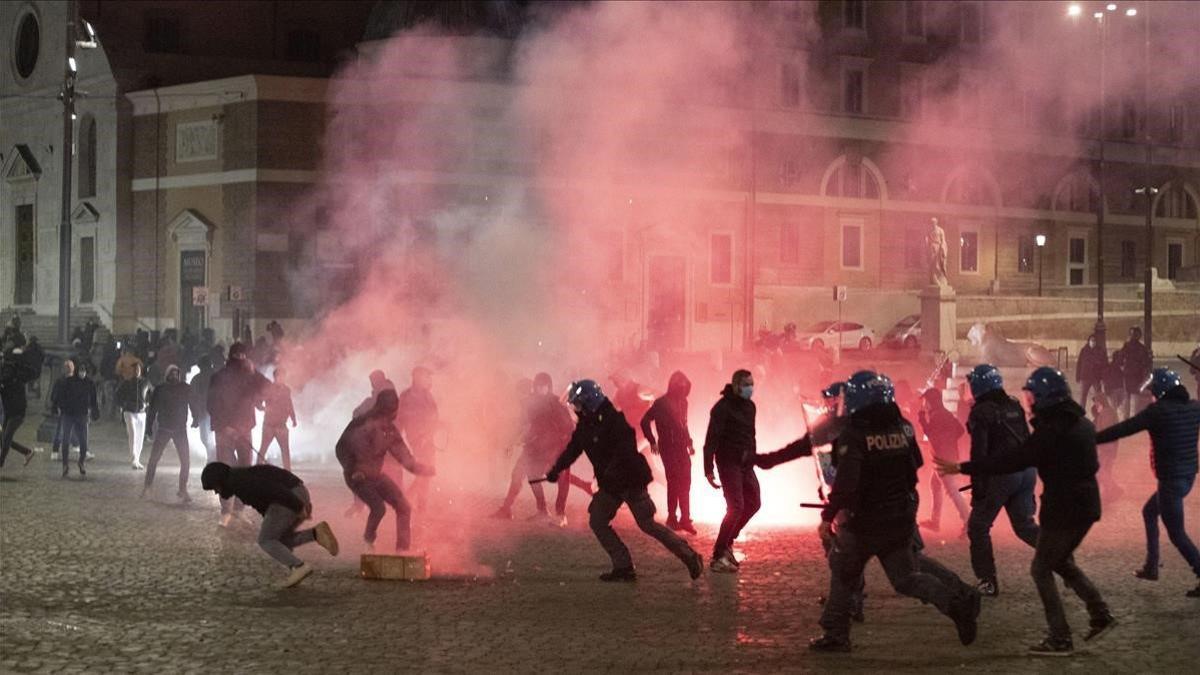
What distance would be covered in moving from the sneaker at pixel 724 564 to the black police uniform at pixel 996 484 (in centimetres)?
202

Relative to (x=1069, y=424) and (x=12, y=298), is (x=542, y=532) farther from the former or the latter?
(x=12, y=298)

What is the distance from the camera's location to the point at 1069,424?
909cm

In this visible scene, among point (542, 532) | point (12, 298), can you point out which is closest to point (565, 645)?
point (542, 532)

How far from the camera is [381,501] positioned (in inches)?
495

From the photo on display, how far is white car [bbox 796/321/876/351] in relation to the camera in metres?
45.0

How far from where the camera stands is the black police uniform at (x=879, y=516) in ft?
28.7

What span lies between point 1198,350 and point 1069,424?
14877 millimetres

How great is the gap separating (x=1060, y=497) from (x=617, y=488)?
369 centimetres

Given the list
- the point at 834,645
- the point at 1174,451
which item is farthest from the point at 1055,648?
the point at 1174,451

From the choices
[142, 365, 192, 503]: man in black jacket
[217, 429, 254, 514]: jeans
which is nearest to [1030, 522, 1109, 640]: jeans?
[217, 429, 254, 514]: jeans

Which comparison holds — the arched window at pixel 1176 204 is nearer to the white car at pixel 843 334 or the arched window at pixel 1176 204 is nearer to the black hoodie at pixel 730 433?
the white car at pixel 843 334

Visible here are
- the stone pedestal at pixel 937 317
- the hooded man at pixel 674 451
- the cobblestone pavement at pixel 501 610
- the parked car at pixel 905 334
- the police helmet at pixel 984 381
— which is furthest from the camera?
the parked car at pixel 905 334

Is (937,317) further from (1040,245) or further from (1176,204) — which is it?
(1040,245)

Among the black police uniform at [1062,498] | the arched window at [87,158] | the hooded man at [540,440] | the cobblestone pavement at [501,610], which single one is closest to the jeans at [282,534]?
the cobblestone pavement at [501,610]
